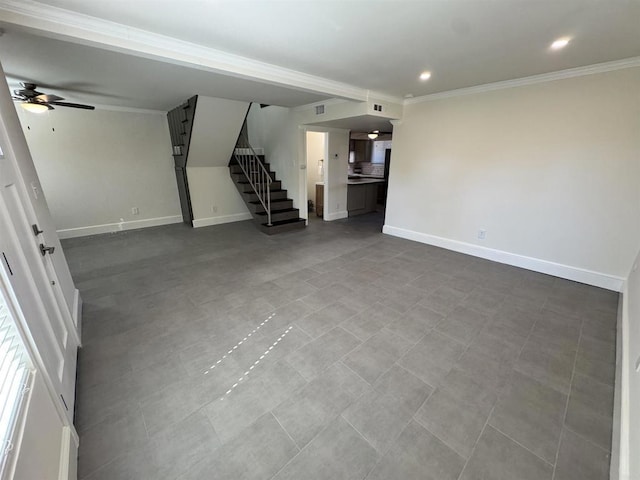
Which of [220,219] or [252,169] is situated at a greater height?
[252,169]

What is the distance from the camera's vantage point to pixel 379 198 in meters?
8.61

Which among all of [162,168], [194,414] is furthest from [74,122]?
[194,414]

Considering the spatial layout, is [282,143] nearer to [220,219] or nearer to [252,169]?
[252,169]

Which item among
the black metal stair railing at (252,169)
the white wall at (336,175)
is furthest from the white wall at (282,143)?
the white wall at (336,175)

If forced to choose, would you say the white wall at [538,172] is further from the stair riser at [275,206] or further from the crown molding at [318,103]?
the stair riser at [275,206]

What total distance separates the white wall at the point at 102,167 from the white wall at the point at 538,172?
5280 millimetres

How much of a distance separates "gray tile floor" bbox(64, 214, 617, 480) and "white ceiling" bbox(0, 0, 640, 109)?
8.01ft

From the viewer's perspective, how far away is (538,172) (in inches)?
133

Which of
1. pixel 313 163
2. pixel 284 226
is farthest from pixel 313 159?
pixel 284 226

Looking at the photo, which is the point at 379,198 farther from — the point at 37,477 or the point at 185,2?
the point at 37,477

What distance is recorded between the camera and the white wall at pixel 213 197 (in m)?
5.76

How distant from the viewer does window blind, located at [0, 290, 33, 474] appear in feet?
2.75

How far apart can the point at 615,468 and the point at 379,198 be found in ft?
25.5

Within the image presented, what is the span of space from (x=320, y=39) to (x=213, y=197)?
15.2ft
